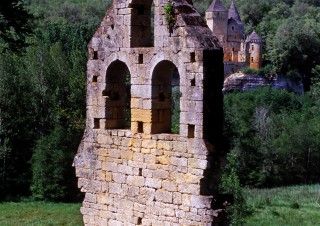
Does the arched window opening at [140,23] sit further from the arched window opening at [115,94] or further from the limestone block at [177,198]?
the limestone block at [177,198]

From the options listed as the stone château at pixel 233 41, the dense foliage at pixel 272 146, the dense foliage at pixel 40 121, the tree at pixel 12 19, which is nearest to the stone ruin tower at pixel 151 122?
the tree at pixel 12 19

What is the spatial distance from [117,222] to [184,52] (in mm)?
3327

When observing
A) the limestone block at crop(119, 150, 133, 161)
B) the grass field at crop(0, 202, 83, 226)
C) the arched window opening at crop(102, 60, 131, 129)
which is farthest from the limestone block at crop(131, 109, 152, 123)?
the grass field at crop(0, 202, 83, 226)

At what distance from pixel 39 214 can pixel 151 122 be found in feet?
65.8

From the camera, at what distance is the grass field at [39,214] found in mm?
26562

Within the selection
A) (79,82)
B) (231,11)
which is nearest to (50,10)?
(231,11)

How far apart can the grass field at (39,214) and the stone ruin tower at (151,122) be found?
16.3 m

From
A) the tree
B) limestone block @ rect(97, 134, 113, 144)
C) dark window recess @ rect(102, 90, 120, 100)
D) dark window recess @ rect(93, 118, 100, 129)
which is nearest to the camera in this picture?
limestone block @ rect(97, 134, 113, 144)

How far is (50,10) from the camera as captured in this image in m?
84.2

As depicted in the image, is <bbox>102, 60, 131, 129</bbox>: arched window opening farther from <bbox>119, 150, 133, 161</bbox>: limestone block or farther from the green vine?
the green vine

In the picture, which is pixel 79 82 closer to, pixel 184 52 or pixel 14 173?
pixel 14 173

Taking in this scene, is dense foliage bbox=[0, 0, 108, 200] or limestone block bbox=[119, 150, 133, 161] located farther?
dense foliage bbox=[0, 0, 108, 200]

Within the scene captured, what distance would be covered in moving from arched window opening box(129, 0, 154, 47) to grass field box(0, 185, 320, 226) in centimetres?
1679

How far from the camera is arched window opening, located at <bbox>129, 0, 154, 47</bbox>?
1028 cm
